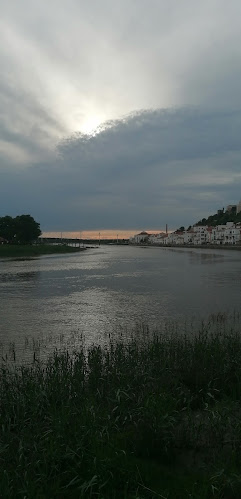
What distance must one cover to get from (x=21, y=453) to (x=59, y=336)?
30.4ft

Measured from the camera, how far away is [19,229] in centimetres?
11894

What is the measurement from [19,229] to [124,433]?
118118 mm

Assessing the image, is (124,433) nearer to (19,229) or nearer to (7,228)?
(19,229)

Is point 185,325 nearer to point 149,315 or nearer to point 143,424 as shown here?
point 149,315

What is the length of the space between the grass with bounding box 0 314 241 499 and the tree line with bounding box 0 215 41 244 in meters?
115

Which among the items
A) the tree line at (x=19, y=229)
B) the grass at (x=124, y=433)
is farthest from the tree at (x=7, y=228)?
the grass at (x=124, y=433)

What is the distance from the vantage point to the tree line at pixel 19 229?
11869cm

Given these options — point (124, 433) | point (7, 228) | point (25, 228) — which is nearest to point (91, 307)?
point (124, 433)

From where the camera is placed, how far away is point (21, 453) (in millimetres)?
4781

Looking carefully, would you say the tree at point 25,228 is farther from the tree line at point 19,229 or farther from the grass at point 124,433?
the grass at point 124,433

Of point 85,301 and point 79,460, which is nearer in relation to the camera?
point 79,460

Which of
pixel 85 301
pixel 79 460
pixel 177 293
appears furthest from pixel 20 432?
pixel 177 293

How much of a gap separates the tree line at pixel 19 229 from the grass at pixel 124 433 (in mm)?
114599

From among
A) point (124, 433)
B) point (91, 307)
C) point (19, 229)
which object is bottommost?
point (91, 307)
